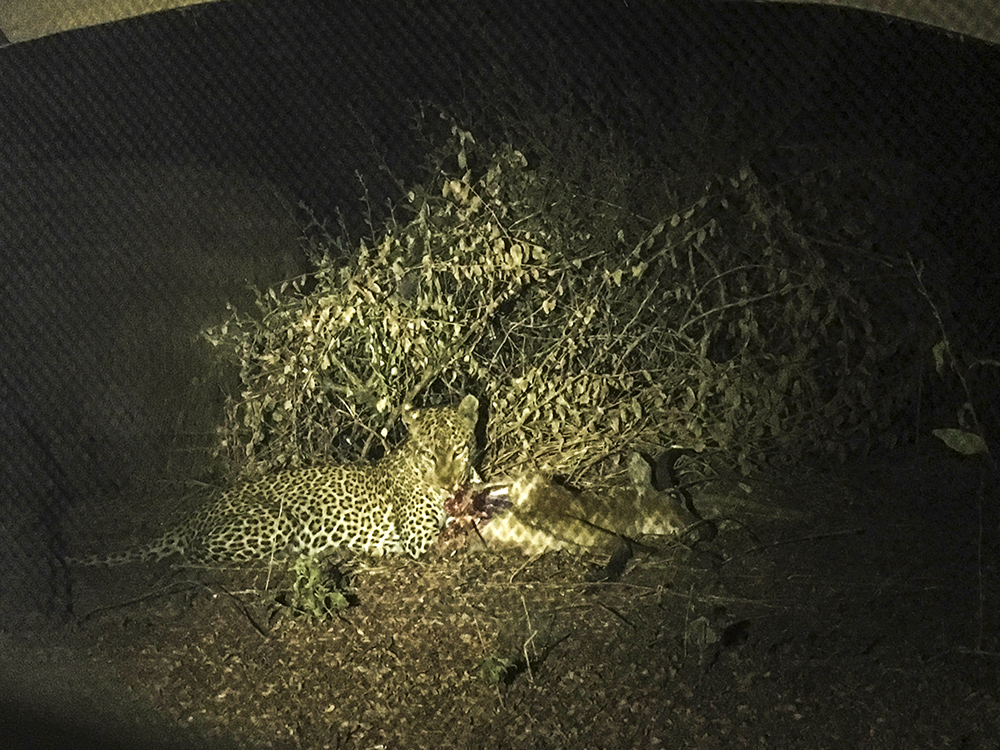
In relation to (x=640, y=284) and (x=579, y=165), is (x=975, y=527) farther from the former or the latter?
(x=579, y=165)

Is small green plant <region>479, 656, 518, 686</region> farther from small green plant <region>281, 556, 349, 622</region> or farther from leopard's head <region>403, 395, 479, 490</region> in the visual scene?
leopard's head <region>403, 395, 479, 490</region>

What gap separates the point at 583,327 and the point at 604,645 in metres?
0.59

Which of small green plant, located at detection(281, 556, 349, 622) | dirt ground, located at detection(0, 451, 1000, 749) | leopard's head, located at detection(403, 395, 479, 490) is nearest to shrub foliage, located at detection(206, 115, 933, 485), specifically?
leopard's head, located at detection(403, 395, 479, 490)

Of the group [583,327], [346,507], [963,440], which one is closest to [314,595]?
[346,507]

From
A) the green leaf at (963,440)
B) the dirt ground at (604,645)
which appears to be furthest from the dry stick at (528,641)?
the green leaf at (963,440)

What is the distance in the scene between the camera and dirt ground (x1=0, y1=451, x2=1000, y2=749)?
48.6 inches

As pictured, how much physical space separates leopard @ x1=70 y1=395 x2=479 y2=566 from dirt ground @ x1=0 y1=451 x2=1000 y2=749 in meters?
0.08

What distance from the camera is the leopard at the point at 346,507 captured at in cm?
162

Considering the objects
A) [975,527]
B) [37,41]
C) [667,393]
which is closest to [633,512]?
[667,393]

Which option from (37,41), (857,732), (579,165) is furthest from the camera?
(579,165)

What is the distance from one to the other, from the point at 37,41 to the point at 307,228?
49 cm

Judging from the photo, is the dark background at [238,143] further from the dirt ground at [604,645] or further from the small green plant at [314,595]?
the small green plant at [314,595]

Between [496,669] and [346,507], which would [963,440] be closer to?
[496,669]

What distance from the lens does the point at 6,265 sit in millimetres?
1529
